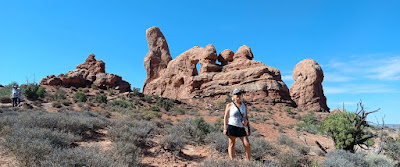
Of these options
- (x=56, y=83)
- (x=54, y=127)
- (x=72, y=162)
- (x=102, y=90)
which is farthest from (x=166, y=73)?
(x=72, y=162)

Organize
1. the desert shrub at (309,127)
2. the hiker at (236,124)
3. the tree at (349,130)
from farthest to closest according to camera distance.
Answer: the desert shrub at (309,127) < the tree at (349,130) < the hiker at (236,124)

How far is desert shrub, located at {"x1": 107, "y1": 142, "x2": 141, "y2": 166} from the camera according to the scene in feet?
13.1

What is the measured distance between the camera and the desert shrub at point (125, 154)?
4.00 m

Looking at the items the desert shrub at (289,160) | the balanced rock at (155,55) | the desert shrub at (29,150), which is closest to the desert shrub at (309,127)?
the desert shrub at (289,160)

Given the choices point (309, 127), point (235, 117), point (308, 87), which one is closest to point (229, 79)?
point (308, 87)

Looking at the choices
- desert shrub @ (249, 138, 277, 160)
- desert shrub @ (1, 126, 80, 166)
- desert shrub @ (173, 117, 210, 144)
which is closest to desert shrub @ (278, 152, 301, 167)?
desert shrub @ (249, 138, 277, 160)

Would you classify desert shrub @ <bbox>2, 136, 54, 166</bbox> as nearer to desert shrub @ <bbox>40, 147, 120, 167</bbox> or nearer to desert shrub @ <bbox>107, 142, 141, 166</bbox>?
desert shrub @ <bbox>40, 147, 120, 167</bbox>

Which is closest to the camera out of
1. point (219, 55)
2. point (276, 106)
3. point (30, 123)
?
point (30, 123)

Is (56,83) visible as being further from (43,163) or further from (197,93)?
(43,163)

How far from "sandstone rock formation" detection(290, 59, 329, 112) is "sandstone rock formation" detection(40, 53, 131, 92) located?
28.1 meters

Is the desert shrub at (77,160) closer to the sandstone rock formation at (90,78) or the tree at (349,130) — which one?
the tree at (349,130)

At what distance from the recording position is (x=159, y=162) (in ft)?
15.6

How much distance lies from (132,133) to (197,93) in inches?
1250

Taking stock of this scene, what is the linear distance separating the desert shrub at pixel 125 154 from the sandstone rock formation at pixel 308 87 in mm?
35804
